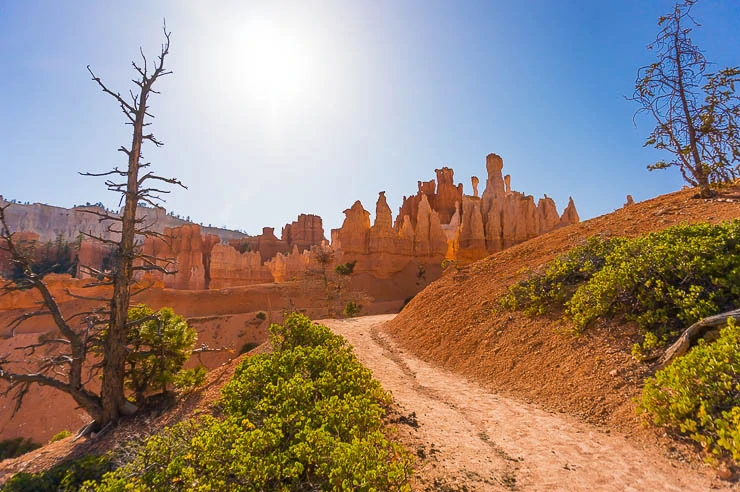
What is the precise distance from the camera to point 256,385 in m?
5.90

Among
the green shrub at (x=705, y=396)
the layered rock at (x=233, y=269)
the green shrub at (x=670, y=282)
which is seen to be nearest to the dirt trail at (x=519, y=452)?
the green shrub at (x=705, y=396)

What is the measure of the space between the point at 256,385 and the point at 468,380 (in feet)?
16.2

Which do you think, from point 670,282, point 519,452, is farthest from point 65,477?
point 670,282

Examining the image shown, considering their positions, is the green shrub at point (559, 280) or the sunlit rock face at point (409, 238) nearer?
the green shrub at point (559, 280)

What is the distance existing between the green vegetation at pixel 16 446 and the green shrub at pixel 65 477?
1866cm

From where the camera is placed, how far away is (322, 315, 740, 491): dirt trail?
3.87m

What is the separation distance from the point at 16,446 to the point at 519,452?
26.7 metres

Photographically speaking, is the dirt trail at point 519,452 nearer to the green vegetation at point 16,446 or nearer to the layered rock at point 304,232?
the green vegetation at point 16,446

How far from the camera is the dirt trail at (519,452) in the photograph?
3871 mm

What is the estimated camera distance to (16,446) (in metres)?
19.2

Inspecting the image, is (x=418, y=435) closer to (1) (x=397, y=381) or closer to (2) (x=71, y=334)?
(1) (x=397, y=381)

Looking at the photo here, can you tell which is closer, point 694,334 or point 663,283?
point 694,334

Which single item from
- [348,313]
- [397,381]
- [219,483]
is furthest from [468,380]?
[348,313]

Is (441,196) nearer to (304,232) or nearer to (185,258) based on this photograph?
(304,232)
